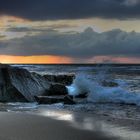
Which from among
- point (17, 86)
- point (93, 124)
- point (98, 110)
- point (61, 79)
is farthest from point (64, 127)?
point (61, 79)

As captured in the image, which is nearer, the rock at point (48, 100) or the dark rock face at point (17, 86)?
the rock at point (48, 100)

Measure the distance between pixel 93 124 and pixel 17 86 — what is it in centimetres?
743

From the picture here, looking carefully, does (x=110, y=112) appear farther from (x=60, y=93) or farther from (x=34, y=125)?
(x=60, y=93)

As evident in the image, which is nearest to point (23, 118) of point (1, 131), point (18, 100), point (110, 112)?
point (1, 131)

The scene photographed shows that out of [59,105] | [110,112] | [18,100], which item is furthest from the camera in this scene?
[18,100]

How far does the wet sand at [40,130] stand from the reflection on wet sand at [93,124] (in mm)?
193

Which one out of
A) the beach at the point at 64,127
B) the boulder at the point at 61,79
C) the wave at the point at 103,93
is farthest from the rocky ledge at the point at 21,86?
the boulder at the point at 61,79

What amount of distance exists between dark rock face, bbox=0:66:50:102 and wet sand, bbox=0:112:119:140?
534 cm

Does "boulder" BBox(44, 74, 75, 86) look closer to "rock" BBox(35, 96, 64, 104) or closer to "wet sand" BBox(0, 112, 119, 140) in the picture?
"rock" BBox(35, 96, 64, 104)

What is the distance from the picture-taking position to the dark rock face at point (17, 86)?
19.1m

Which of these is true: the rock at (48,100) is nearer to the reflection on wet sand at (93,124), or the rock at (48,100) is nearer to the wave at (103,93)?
the wave at (103,93)

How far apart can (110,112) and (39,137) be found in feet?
19.6

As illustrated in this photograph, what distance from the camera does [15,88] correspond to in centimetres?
1919

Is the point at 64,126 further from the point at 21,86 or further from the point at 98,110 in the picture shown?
the point at 21,86
